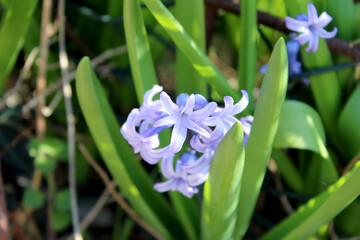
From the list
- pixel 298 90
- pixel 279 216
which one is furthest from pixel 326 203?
pixel 279 216

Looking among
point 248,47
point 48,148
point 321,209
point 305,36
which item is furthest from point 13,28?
point 321,209

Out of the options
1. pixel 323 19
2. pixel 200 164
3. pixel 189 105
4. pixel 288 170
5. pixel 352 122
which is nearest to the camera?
pixel 189 105

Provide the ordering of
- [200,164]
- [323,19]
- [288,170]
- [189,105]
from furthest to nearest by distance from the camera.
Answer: [288,170] → [323,19] → [200,164] → [189,105]

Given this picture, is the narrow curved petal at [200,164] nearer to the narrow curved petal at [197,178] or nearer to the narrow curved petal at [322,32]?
the narrow curved petal at [197,178]

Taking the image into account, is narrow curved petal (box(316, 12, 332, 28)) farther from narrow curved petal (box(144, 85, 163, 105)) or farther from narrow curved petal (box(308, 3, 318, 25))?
narrow curved petal (box(144, 85, 163, 105))

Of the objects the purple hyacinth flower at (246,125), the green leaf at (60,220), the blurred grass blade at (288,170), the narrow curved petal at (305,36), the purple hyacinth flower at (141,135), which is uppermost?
the narrow curved petal at (305,36)

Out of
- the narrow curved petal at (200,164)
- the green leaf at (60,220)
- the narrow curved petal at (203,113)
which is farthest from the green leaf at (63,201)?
the narrow curved petal at (203,113)

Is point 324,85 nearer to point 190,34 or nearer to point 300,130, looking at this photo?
point 300,130

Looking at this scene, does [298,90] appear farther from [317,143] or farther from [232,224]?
[232,224]
